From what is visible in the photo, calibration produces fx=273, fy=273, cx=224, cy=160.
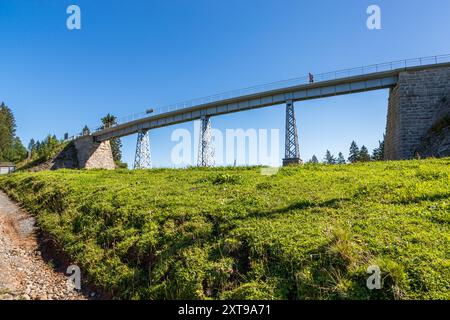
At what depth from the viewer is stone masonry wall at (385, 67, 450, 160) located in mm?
24516

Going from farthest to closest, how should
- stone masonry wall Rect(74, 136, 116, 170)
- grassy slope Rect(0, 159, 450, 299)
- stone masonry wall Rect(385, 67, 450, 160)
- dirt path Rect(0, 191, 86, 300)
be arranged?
stone masonry wall Rect(74, 136, 116, 170) < stone masonry wall Rect(385, 67, 450, 160) < dirt path Rect(0, 191, 86, 300) < grassy slope Rect(0, 159, 450, 299)

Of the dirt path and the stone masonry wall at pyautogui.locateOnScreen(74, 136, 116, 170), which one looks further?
the stone masonry wall at pyautogui.locateOnScreen(74, 136, 116, 170)

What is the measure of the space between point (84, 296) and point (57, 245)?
3247 millimetres

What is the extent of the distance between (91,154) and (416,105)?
175 feet

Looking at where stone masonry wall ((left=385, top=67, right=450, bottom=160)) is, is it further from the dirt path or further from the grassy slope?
the dirt path

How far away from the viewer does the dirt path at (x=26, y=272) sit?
5.75 m

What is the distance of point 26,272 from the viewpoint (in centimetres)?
684

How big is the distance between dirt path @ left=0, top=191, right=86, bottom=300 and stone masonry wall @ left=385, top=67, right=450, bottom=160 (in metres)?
27.0

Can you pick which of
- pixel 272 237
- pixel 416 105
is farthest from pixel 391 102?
pixel 272 237

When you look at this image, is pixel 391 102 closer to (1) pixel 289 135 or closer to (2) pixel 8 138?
(1) pixel 289 135

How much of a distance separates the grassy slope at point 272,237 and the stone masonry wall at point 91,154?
4803 cm

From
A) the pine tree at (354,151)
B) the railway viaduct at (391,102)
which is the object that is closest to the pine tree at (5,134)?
the railway viaduct at (391,102)

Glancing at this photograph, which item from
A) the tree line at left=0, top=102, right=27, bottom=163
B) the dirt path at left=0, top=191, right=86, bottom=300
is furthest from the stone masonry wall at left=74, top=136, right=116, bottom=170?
the dirt path at left=0, top=191, right=86, bottom=300
